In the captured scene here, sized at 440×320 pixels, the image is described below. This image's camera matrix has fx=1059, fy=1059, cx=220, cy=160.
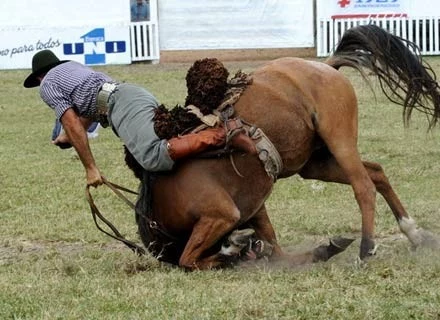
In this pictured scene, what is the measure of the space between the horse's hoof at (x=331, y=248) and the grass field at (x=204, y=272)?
0.09m

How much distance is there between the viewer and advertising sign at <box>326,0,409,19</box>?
24.3m

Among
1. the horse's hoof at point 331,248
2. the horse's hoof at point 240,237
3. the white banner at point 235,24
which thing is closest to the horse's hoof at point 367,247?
the horse's hoof at point 331,248

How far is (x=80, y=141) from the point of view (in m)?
6.80

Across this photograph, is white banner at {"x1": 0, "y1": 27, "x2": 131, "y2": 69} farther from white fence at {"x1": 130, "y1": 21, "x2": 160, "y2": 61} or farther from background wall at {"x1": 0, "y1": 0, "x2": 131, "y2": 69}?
white fence at {"x1": 130, "y1": 21, "x2": 160, "y2": 61}

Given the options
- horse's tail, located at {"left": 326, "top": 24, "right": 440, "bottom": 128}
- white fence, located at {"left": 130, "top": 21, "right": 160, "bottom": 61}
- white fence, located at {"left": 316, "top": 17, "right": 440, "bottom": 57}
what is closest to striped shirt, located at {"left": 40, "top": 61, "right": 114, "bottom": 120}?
horse's tail, located at {"left": 326, "top": 24, "right": 440, "bottom": 128}

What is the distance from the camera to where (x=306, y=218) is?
27.7 ft

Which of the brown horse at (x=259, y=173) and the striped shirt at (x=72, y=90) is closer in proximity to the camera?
the brown horse at (x=259, y=173)

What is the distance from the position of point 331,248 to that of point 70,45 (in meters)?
17.7

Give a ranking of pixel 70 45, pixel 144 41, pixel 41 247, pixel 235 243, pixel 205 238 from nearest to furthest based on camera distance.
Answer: pixel 205 238 < pixel 235 243 < pixel 41 247 < pixel 70 45 < pixel 144 41

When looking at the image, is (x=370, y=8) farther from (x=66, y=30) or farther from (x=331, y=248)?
(x=331, y=248)

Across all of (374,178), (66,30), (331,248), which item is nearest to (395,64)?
(374,178)

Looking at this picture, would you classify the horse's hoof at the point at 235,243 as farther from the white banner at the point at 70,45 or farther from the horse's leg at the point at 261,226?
the white banner at the point at 70,45

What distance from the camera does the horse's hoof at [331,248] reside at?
6.54 m

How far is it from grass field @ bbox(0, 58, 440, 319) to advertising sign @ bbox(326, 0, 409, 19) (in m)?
10.5
